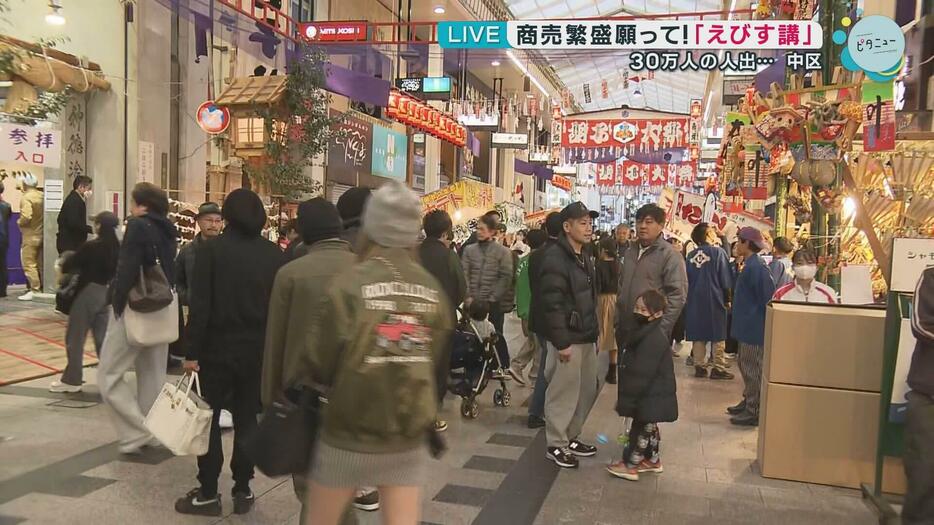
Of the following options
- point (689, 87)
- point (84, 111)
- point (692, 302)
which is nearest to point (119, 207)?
point (84, 111)

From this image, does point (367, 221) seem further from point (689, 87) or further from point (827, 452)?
point (689, 87)

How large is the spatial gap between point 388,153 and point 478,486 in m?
14.2

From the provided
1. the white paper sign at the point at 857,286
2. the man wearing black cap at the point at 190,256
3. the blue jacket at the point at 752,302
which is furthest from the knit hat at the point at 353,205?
the white paper sign at the point at 857,286

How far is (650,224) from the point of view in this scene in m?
5.68

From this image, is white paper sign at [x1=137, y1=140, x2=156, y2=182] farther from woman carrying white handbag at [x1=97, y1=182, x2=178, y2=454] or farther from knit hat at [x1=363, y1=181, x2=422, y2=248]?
knit hat at [x1=363, y1=181, x2=422, y2=248]

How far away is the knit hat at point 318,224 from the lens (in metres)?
3.35

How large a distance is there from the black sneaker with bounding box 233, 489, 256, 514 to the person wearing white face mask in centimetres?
402

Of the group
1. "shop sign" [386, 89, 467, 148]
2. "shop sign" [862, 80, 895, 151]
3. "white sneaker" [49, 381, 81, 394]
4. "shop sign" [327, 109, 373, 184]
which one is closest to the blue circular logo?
"shop sign" [862, 80, 895, 151]

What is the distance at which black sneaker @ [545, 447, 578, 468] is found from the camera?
5.03 m

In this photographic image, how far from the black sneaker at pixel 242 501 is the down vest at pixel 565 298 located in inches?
82.6

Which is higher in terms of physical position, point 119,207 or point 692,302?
point 119,207

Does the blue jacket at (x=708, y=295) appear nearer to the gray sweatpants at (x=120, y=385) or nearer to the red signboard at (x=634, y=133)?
the gray sweatpants at (x=120, y=385)

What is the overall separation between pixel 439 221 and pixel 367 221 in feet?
10.8

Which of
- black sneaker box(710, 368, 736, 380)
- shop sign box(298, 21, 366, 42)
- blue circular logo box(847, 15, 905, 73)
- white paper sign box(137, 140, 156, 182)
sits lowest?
black sneaker box(710, 368, 736, 380)
